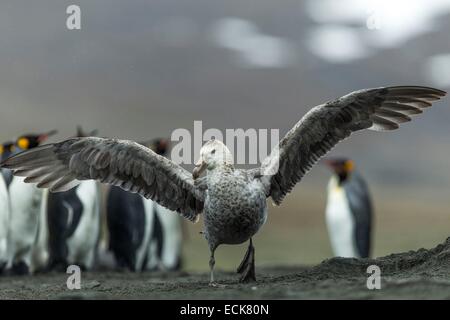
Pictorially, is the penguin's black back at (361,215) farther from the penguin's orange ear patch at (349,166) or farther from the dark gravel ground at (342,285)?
the dark gravel ground at (342,285)

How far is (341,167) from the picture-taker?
16.4 m

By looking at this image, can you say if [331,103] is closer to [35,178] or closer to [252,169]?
[252,169]

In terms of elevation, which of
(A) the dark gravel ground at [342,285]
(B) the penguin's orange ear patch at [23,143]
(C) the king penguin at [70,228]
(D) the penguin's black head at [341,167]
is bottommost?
(A) the dark gravel ground at [342,285]

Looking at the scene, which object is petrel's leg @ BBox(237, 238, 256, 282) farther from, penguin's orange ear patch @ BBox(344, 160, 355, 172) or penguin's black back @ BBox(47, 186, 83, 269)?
penguin's orange ear patch @ BBox(344, 160, 355, 172)

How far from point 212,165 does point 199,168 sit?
0.14 m

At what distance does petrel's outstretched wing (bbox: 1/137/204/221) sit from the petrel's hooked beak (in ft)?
1.47

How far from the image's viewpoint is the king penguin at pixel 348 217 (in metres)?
15.9

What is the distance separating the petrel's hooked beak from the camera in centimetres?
695

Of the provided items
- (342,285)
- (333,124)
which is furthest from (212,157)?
(342,285)

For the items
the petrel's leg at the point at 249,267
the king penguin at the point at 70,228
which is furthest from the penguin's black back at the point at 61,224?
the petrel's leg at the point at 249,267

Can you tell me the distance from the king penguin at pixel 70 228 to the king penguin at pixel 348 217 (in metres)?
4.75

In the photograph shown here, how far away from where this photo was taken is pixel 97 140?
747 cm

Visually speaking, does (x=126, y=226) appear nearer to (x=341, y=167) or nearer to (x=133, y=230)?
(x=133, y=230)

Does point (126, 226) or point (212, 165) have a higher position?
point (212, 165)
